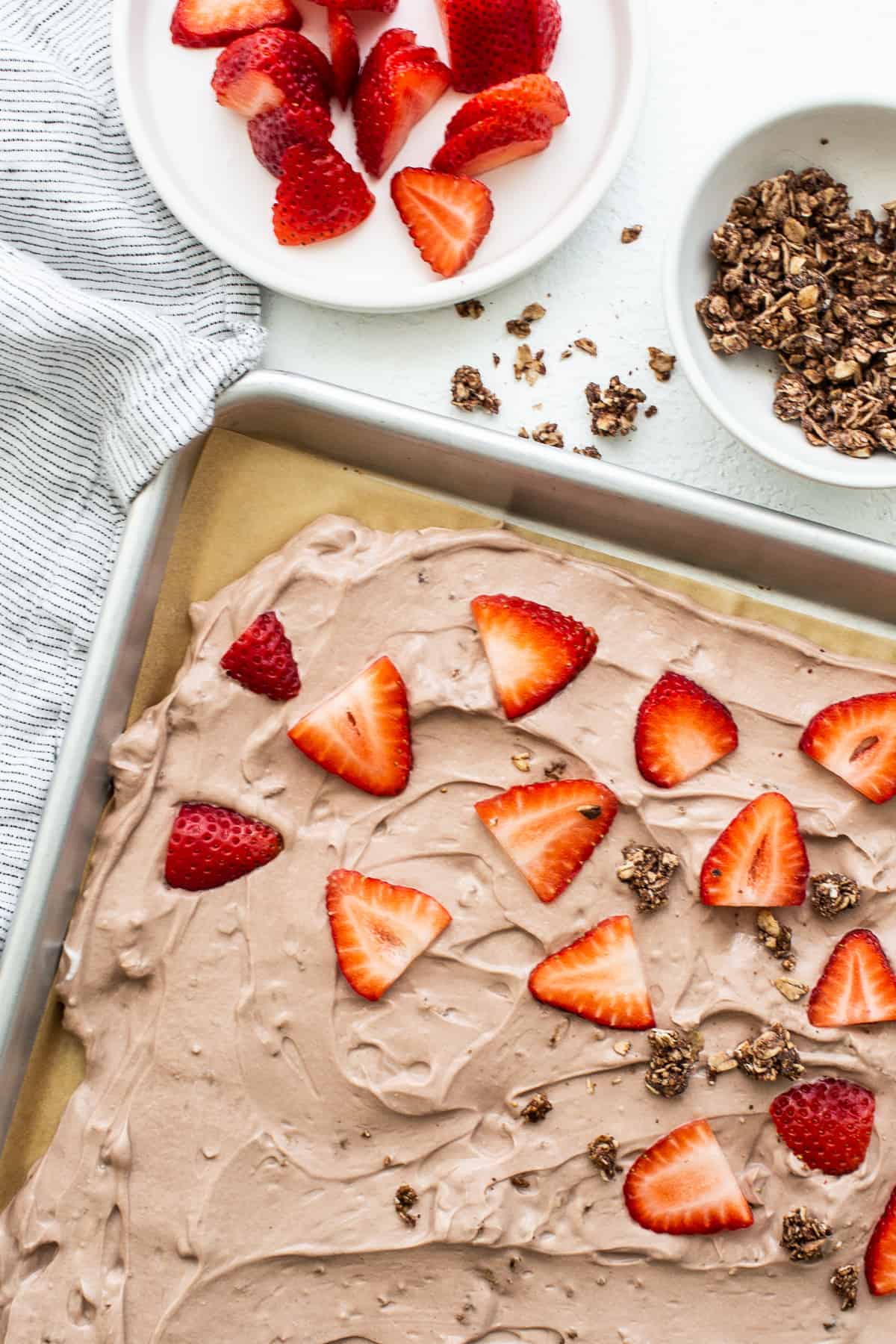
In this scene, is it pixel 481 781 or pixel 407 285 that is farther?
pixel 407 285

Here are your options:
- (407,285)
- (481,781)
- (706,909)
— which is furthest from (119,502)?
(706,909)

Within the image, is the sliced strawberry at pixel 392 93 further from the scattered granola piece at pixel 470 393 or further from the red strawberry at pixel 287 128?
the scattered granola piece at pixel 470 393

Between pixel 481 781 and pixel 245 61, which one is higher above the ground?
pixel 245 61

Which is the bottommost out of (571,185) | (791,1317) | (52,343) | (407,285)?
(791,1317)

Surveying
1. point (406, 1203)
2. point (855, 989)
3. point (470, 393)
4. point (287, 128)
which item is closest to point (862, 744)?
point (855, 989)

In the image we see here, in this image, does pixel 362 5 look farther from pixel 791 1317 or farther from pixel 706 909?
pixel 791 1317

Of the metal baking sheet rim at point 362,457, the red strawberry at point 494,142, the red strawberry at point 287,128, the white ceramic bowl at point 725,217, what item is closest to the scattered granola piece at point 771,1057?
the metal baking sheet rim at point 362,457
